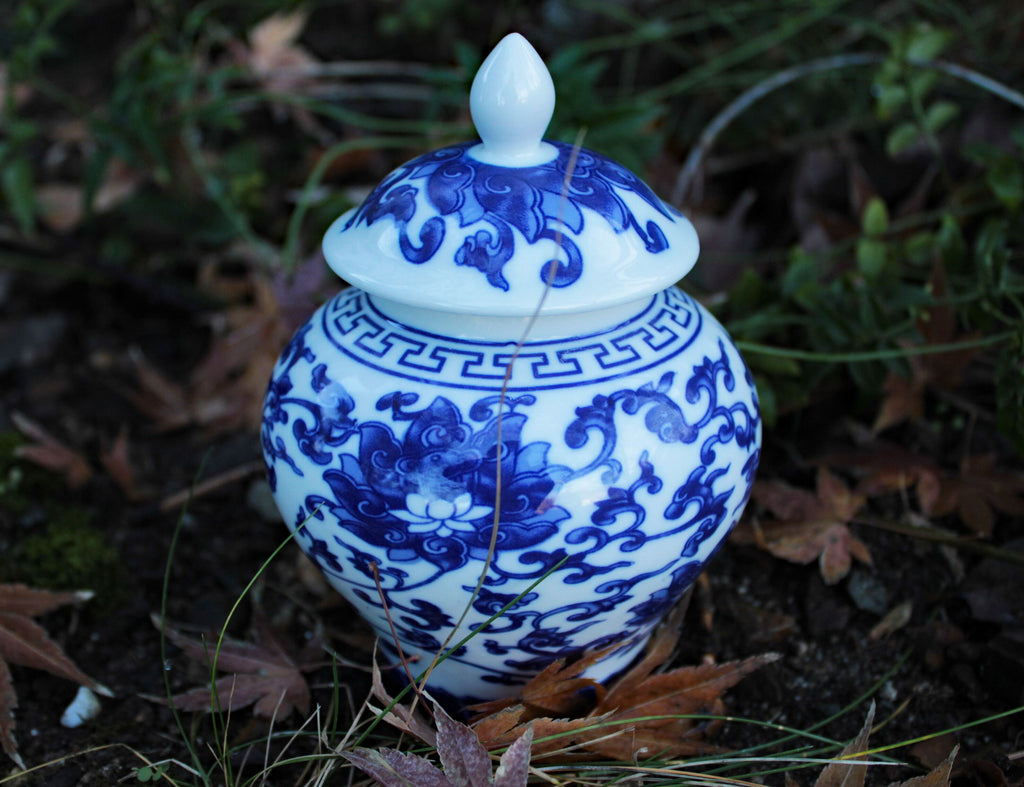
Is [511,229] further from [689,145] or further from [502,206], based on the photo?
[689,145]

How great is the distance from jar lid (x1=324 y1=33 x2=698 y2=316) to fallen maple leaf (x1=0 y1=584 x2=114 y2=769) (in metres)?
0.66

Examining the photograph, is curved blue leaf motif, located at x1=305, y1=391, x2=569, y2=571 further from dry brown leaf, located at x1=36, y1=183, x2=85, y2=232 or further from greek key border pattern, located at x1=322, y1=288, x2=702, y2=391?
dry brown leaf, located at x1=36, y1=183, x2=85, y2=232

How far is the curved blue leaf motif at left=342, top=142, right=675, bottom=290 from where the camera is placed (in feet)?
3.23

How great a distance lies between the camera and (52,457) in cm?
172

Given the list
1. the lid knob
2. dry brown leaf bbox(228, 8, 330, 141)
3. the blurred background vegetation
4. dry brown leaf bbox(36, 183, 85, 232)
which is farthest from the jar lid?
dry brown leaf bbox(36, 183, 85, 232)

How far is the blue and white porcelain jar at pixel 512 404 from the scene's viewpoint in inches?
38.3

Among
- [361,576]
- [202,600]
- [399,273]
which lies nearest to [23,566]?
[202,600]

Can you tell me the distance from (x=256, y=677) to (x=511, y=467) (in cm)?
58

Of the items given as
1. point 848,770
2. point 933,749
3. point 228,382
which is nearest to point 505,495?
point 848,770

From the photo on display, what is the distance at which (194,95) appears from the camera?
2266 millimetres

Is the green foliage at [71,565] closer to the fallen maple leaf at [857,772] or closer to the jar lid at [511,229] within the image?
the jar lid at [511,229]

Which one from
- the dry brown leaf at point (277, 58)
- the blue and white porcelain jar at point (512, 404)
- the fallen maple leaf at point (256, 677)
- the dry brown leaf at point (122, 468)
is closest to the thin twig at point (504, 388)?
the blue and white porcelain jar at point (512, 404)

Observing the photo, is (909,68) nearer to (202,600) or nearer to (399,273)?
(399,273)

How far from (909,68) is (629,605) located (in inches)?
47.9
